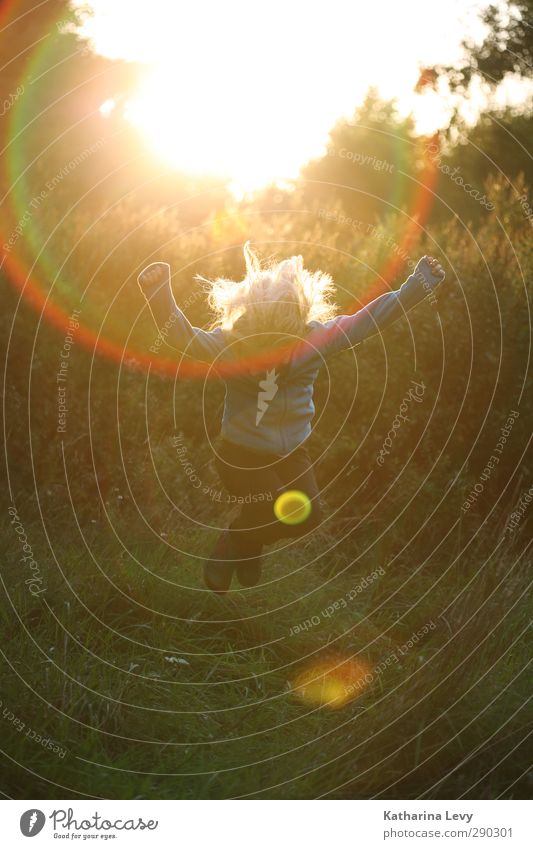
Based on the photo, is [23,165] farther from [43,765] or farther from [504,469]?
[43,765]

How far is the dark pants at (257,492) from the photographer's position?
5.11 metres

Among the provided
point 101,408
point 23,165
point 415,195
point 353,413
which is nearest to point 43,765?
point 101,408

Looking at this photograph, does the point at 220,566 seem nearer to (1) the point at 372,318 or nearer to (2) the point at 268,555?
(1) the point at 372,318

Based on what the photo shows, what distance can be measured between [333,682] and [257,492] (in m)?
1.63

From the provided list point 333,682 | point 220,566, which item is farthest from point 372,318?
point 333,682

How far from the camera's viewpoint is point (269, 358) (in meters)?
4.96

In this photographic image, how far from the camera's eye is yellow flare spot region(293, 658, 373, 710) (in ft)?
18.9

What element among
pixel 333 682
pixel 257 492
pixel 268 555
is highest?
pixel 268 555

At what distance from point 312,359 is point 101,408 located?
412 cm

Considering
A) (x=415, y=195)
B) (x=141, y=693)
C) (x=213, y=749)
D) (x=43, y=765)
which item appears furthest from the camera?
(x=415, y=195)

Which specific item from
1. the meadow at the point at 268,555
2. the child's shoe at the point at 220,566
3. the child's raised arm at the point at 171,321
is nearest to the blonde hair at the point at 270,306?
the child's raised arm at the point at 171,321

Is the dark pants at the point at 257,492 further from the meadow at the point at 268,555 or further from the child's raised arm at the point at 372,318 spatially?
the meadow at the point at 268,555

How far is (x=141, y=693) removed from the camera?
5.59 meters

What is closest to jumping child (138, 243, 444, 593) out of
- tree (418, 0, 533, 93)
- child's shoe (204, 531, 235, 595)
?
child's shoe (204, 531, 235, 595)
